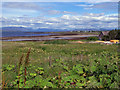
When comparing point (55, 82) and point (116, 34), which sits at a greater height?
point (116, 34)

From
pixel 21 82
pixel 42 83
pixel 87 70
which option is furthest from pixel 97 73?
A: pixel 21 82

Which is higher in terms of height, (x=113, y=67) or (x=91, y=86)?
(x=113, y=67)

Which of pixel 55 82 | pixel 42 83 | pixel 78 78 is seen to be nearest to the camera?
pixel 42 83

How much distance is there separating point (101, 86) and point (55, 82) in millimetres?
1787

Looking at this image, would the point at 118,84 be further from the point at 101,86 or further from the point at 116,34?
the point at 116,34

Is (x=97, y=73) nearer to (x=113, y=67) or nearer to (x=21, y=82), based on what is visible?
(x=113, y=67)

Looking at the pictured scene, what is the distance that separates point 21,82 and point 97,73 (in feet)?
11.1

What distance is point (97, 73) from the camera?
6254 mm

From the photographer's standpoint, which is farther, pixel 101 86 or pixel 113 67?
pixel 113 67

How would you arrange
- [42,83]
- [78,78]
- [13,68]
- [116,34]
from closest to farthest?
[42,83]
[78,78]
[13,68]
[116,34]

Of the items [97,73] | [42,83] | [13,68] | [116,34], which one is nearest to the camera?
[42,83]

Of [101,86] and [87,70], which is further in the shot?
[87,70]

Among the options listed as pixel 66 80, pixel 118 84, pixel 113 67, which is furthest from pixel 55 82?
pixel 113 67

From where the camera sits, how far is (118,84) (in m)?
5.30
